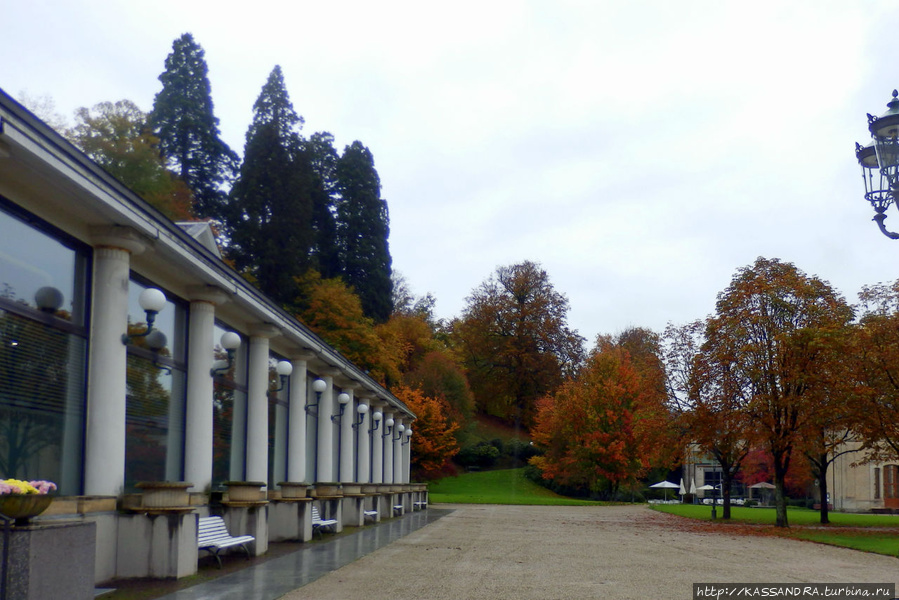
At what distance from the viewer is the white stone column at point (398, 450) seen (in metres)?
39.1

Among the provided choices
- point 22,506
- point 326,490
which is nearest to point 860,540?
point 326,490

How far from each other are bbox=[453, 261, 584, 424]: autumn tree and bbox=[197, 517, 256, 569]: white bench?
206 ft

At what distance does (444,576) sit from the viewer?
41.2 ft

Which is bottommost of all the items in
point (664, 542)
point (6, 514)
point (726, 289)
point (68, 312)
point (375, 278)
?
point (664, 542)

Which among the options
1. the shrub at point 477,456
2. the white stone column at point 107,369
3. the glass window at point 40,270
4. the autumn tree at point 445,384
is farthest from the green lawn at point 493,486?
the glass window at point 40,270

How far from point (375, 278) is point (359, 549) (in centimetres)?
4800

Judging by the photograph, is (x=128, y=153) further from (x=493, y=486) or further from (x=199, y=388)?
(x=493, y=486)

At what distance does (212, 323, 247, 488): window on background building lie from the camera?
16703mm

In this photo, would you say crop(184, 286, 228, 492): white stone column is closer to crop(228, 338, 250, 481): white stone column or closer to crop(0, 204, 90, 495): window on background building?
crop(228, 338, 250, 481): white stone column

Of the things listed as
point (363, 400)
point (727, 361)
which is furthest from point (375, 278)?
point (727, 361)

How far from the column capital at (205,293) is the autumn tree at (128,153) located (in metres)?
28.0

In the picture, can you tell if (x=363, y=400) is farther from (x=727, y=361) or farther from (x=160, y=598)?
(x=160, y=598)

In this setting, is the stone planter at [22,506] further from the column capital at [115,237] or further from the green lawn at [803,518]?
the green lawn at [803,518]

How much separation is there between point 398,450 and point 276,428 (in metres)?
19.7
